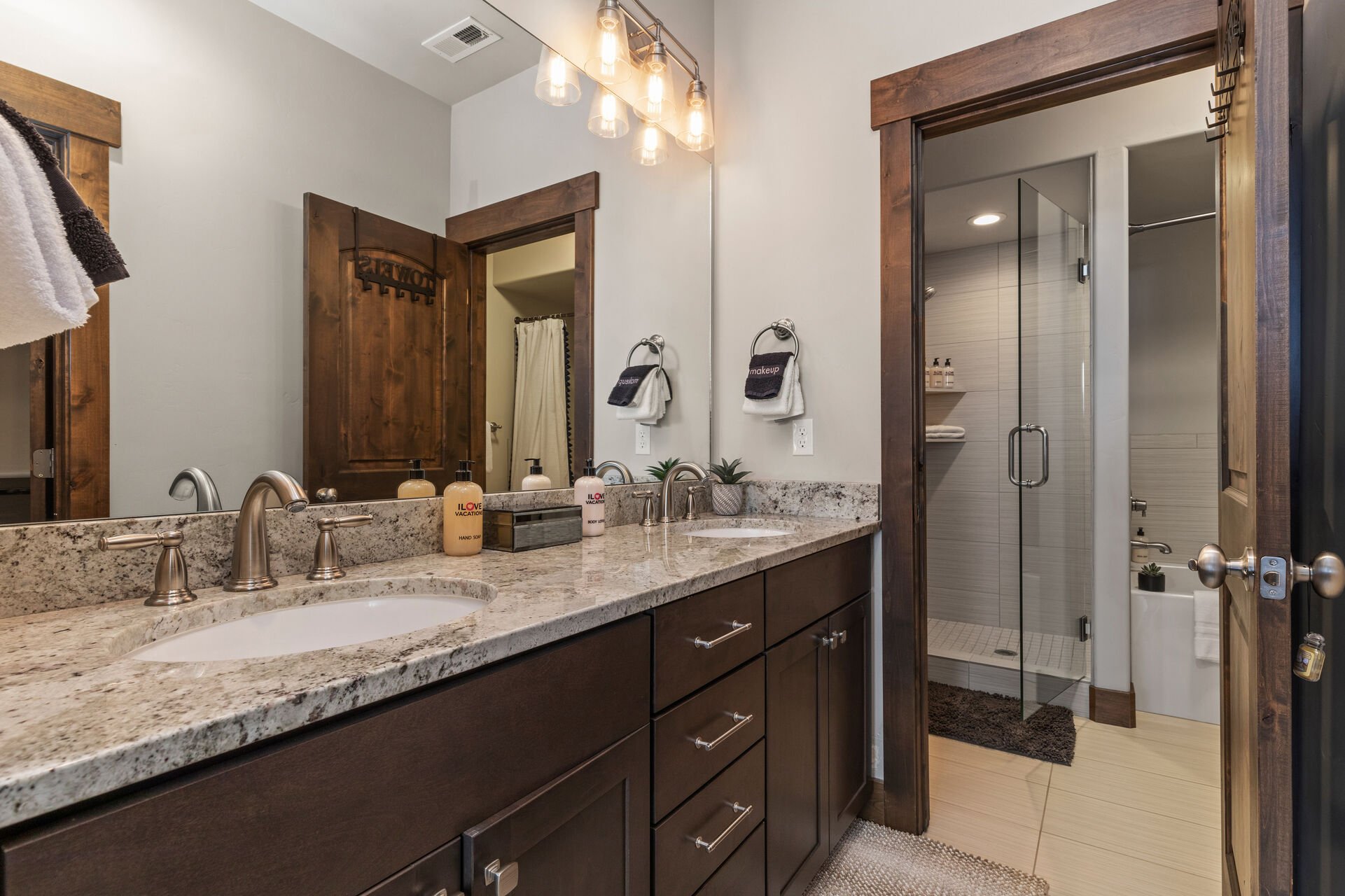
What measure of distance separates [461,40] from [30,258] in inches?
42.0

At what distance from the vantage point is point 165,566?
0.90m

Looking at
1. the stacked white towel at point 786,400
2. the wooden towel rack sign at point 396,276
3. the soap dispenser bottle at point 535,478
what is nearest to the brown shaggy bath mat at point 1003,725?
the stacked white towel at point 786,400

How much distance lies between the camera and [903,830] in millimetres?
1884

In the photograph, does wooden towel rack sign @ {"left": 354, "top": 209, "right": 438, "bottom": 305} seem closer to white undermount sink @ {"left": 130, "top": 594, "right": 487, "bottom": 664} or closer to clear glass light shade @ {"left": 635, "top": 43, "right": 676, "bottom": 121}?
white undermount sink @ {"left": 130, "top": 594, "right": 487, "bottom": 664}

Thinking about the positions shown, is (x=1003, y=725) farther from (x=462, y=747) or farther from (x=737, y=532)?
(x=462, y=747)

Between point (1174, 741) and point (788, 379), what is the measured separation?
1.98m

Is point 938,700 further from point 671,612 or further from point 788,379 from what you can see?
point 671,612

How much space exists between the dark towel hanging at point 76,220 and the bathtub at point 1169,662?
122 inches

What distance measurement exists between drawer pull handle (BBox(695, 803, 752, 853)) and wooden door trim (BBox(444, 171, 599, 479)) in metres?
0.88

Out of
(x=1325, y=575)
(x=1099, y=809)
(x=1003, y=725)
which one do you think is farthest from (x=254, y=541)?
(x=1003, y=725)

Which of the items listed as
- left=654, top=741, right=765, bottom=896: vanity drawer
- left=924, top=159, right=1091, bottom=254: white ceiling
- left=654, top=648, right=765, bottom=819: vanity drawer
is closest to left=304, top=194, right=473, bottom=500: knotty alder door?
left=654, top=648, right=765, bottom=819: vanity drawer

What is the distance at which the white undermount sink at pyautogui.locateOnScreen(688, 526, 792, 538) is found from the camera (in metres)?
1.94

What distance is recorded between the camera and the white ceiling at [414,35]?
1.18 m

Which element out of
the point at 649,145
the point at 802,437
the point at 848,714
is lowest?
the point at 848,714
